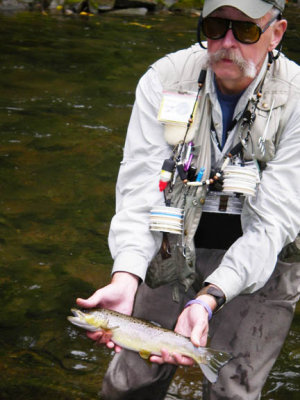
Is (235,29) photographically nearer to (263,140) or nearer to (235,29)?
(235,29)

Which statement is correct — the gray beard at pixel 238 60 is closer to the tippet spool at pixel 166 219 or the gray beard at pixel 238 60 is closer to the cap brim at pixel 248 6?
the cap brim at pixel 248 6

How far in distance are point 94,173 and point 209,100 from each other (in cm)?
414

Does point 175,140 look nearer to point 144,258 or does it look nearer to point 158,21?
point 144,258

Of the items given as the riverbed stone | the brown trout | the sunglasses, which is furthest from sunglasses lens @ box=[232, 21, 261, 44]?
the riverbed stone

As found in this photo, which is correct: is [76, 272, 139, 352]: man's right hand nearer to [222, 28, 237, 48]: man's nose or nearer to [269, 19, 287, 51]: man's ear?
[222, 28, 237, 48]: man's nose

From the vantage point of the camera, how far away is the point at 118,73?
11.0 meters

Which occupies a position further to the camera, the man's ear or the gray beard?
the man's ear

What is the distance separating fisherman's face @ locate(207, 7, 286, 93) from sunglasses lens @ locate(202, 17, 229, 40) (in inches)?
0.7

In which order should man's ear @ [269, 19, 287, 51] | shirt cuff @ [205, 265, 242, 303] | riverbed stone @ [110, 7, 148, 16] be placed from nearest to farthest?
shirt cuff @ [205, 265, 242, 303], man's ear @ [269, 19, 287, 51], riverbed stone @ [110, 7, 148, 16]

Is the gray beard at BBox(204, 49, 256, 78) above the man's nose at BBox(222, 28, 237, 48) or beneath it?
beneath

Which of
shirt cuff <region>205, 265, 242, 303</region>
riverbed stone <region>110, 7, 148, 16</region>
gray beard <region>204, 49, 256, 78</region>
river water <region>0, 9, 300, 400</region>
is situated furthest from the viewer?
riverbed stone <region>110, 7, 148, 16</region>

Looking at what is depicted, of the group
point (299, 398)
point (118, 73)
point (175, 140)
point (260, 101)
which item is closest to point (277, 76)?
point (260, 101)

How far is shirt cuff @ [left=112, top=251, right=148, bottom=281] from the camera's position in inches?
115

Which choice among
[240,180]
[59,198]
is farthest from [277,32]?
[59,198]
